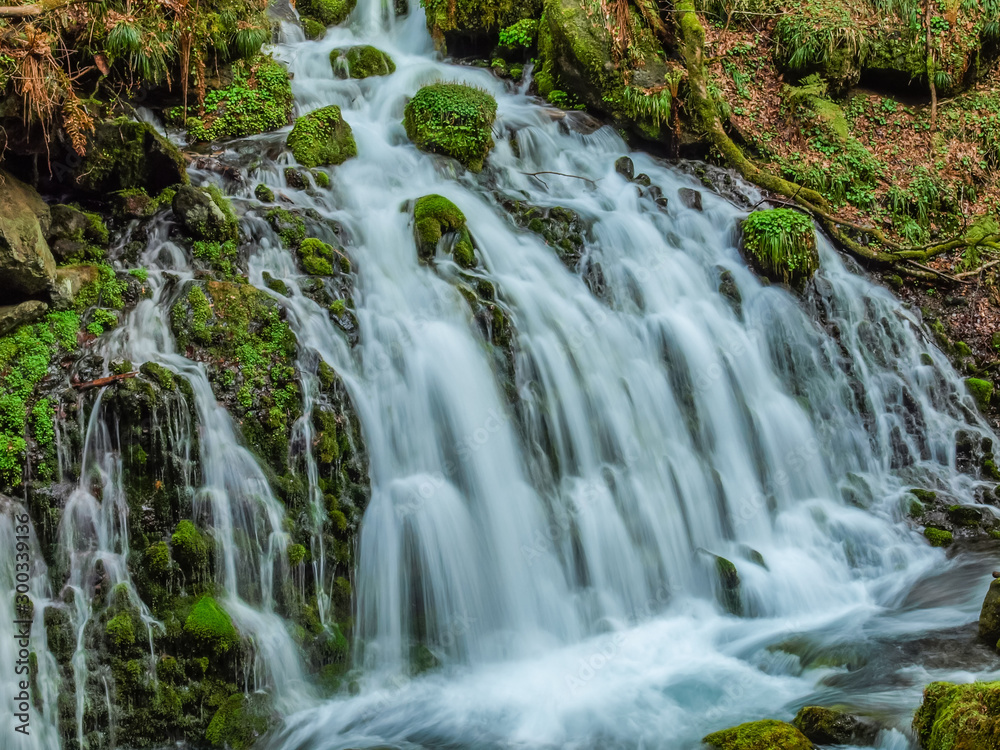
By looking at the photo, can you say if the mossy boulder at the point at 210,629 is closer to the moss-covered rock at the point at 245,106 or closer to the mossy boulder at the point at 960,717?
the mossy boulder at the point at 960,717

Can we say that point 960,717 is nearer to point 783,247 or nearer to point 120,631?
point 120,631

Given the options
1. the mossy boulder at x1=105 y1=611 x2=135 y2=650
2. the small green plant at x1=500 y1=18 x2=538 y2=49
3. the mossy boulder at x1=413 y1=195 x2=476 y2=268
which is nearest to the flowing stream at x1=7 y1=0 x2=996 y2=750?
the mossy boulder at x1=413 y1=195 x2=476 y2=268

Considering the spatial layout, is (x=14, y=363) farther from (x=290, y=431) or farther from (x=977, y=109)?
(x=977, y=109)

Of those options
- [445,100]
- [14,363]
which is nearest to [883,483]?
[445,100]

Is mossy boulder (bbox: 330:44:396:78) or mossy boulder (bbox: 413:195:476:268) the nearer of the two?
mossy boulder (bbox: 413:195:476:268)

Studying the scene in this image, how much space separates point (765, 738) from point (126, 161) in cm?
700

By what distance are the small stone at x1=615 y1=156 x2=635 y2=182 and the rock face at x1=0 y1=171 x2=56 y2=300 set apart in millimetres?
6907

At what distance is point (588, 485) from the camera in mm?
6668

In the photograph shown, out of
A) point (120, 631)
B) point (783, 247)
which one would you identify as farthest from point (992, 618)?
point (120, 631)

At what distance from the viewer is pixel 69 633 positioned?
15.0ft

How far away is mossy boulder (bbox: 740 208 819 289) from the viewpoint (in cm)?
896

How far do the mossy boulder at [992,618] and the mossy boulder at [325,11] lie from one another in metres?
13.2

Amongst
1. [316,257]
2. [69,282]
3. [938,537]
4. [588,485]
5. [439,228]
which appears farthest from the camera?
[439,228]

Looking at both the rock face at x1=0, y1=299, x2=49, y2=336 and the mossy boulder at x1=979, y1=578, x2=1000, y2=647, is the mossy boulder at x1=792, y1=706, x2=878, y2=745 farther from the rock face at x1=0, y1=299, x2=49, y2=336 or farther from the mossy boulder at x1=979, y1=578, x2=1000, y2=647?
the rock face at x1=0, y1=299, x2=49, y2=336
